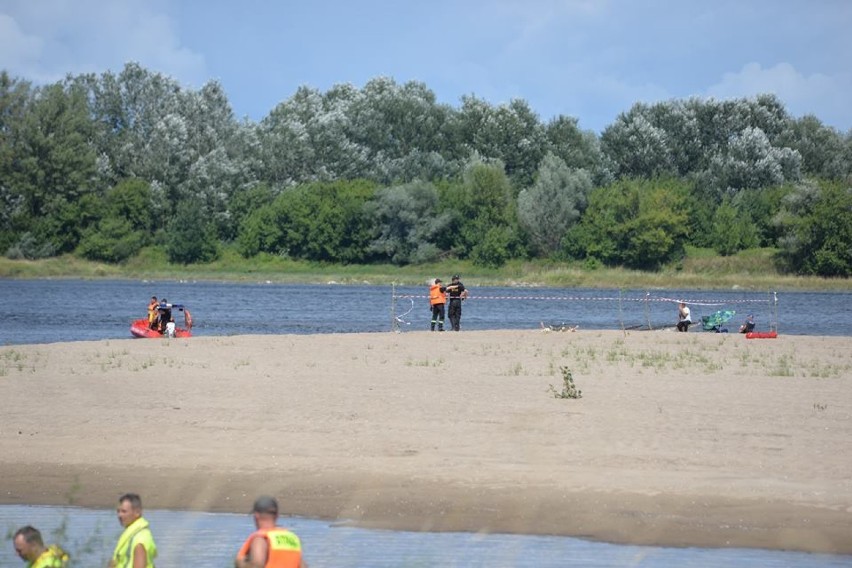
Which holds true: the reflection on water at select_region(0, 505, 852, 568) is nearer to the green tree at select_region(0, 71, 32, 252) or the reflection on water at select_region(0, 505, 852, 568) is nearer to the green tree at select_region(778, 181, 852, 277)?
the green tree at select_region(778, 181, 852, 277)

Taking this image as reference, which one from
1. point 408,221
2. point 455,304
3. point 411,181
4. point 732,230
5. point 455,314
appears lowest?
point 455,314

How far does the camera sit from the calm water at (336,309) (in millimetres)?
42188

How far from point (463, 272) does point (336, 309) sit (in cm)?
3148

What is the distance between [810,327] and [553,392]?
27.4 metres

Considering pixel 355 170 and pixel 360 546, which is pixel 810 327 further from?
pixel 355 170

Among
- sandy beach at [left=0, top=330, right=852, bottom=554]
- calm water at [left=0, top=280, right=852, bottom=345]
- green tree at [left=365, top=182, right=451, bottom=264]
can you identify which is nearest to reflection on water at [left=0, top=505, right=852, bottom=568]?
sandy beach at [left=0, top=330, right=852, bottom=554]

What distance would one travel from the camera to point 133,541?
30.1 ft

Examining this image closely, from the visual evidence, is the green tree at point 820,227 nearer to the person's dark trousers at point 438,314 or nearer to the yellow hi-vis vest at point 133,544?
the person's dark trousers at point 438,314

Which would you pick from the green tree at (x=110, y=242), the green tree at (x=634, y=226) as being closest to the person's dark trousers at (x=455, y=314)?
the green tree at (x=634, y=226)

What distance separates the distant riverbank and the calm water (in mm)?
2637

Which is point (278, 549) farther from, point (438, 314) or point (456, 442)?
point (438, 314)

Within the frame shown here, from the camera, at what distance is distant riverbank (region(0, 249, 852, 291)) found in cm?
8006

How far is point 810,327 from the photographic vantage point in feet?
150

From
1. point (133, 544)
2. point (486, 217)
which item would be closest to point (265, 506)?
point (133, 544)
